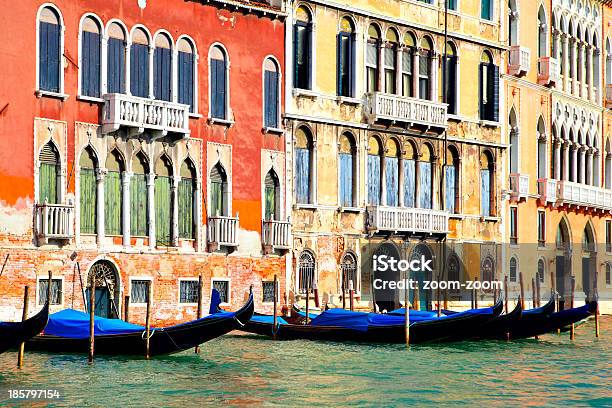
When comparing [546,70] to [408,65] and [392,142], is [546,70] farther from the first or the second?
[392,142]

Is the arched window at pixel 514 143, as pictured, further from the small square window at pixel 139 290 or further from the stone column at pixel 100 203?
the stone column at pixel 100 203

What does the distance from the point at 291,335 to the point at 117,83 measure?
4404 mm

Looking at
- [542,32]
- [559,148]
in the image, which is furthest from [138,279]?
[559,148]

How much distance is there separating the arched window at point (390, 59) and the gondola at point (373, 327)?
5.50 m

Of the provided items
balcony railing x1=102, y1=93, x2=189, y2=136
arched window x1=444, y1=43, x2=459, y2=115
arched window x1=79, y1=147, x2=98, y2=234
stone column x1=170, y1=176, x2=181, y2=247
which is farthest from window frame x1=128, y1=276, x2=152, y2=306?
arched window x1=444, y1=43, x2=459, y2=115

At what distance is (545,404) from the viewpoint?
13.8 m

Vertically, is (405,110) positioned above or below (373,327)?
above

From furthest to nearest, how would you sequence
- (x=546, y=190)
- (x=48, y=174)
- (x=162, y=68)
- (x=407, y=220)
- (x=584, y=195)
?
1. (x=584, y=195)
2. (x=546, y=190)
3. (x=407, y=220)
4. (x=162, y=68)
5. (x=48, y=174)

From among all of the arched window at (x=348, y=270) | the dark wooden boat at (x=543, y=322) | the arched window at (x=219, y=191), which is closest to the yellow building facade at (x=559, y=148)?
the dark wooden boat at (x=543, y=322)

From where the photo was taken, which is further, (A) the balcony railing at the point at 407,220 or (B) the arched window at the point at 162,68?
(A) the balcony railing at the point at 407,220

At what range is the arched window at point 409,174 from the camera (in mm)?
24938

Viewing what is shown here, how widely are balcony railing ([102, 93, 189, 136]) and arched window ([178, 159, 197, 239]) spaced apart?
75cm

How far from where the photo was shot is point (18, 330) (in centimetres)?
1490

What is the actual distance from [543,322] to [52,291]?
25.4 ft
